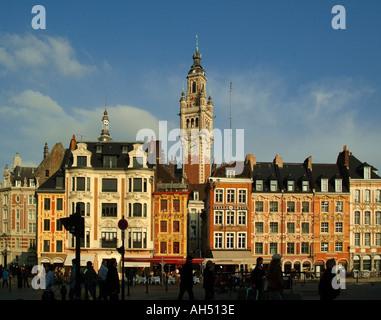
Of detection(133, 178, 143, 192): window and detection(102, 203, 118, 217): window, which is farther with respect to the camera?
detection(133, 178, 143, 192): window

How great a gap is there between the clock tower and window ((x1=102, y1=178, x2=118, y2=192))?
187ft

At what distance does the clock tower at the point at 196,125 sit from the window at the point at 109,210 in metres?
57.3

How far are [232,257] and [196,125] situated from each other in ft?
242

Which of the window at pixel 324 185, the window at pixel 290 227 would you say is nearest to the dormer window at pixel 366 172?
the window at pixel 324 185

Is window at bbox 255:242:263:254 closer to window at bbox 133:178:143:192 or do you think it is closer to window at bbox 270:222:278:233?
window at bbox 270:222:278:233

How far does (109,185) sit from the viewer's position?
56.9 m

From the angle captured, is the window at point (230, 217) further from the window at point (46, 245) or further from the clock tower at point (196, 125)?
the clock tower at point (196, 125)

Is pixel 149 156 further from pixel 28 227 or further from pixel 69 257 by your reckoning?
pixel 28 227

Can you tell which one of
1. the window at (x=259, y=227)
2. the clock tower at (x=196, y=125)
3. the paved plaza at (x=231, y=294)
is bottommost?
the paved plaza at (x=231, y=294)

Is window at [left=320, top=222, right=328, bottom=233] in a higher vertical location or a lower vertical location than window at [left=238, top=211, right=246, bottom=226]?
lower

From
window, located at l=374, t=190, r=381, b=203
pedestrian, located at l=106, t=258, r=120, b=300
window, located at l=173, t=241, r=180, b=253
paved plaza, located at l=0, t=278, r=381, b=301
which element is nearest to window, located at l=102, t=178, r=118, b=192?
window, located at l=173, t=241, r=180, b=253

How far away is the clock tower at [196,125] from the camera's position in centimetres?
11682

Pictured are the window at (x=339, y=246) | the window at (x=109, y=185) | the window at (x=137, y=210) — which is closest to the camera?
the window at (x=137, y=210)

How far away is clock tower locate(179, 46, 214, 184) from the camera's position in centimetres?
11682
